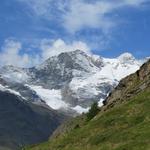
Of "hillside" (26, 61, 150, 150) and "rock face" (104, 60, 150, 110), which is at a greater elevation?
"rock face" (104, 60, 150, 110)

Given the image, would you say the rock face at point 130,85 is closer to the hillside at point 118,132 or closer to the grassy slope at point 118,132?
the hillside at point 118,132

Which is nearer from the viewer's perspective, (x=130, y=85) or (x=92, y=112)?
(x=92, y=112)

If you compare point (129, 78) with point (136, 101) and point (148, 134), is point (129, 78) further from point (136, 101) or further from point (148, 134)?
point (148, 134)

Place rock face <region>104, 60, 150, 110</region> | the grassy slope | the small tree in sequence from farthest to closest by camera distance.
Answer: the small tree → rock face <region>104, 60, 150, 110</region> → the grassy slope

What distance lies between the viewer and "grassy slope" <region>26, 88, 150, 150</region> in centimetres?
5250

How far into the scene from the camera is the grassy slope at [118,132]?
172ft

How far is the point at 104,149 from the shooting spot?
53188mm

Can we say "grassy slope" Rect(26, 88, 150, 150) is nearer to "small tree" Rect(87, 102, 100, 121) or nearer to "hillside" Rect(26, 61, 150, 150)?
"hillside" Rect(26, 61, 150, 150)

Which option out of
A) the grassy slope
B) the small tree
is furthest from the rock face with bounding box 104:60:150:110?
the grassy slope

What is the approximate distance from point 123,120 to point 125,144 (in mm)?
11919

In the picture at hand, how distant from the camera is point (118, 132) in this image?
193ft

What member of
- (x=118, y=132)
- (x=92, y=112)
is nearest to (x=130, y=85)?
(x=92, y=112)

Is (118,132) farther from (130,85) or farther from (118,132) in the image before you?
(130,85)

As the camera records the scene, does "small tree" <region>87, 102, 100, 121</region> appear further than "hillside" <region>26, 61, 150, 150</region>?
Yes
